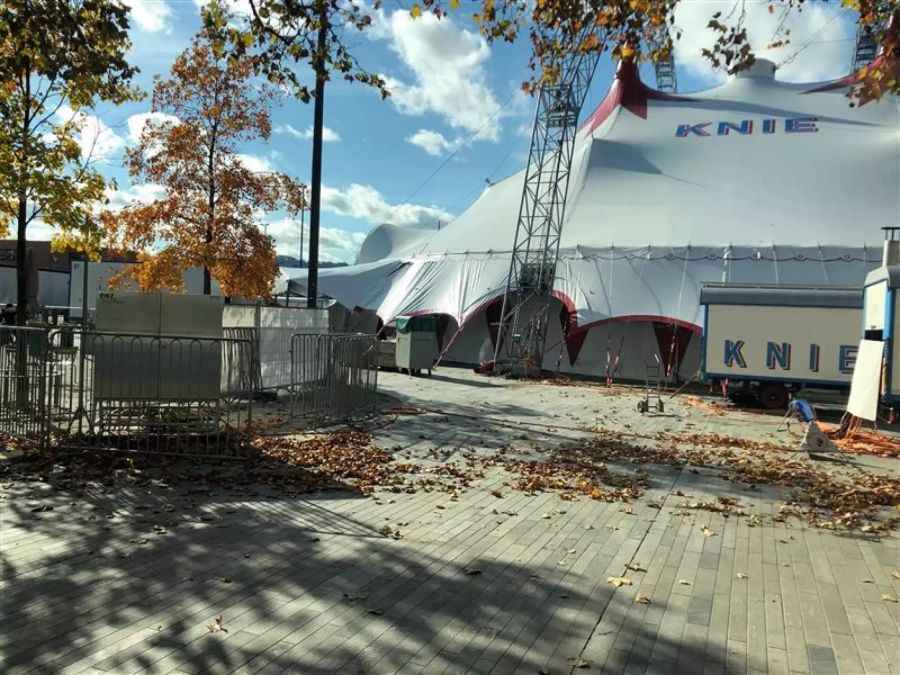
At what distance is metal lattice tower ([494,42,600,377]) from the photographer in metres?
25.4

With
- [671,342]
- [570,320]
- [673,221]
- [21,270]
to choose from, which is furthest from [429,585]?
[673,221]

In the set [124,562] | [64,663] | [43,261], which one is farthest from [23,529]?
[43,261]

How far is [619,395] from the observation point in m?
19.0

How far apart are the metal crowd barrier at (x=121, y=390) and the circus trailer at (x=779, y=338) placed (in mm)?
13447

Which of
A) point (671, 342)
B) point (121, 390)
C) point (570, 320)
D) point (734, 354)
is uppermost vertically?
point (570, 320)

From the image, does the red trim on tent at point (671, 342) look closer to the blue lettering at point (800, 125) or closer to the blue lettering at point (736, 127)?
the blue lettering at point (736, 127)

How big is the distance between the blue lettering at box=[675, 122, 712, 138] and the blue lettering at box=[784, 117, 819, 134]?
326 centimetres

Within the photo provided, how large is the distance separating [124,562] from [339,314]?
25.4 m

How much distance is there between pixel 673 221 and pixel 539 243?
5.05m

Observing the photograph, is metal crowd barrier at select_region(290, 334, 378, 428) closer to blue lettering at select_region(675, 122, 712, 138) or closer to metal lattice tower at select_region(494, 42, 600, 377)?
metal lattice tower at select_region(494, 42, 600, 377)

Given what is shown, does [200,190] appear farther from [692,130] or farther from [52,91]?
[692,130]

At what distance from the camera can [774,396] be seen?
17547 millimetres

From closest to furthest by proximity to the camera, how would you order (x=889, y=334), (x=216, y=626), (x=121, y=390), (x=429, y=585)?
(x=216, y=626) → (x=429, y=585) → (x=121, y=390) → (x=889, y=334)

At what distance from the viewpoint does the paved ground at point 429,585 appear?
3539 mm
